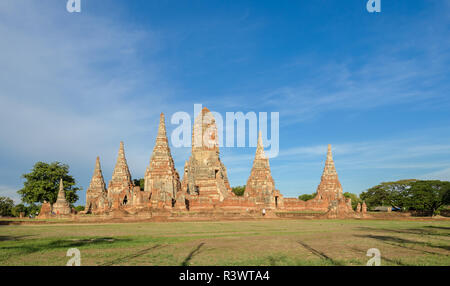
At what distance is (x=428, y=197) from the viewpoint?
1677 inches

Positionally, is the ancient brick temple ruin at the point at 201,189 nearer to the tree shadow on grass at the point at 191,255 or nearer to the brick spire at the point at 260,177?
the brick spire at the point at 260,177

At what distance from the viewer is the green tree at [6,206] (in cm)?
6200

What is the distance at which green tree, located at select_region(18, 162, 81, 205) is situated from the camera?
4975cm

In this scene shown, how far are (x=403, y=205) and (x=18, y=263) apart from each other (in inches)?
1917

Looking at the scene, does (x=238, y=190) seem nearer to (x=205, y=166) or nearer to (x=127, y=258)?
(x=205, y=166)

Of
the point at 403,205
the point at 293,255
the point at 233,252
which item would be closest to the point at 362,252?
the point at 293,255

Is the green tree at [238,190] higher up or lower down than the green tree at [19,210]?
higher up

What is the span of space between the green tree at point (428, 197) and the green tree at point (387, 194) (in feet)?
13.1

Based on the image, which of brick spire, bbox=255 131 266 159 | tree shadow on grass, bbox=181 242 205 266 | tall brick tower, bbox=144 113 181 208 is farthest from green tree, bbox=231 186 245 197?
tree shadow on grass, bbox=181 242 205 266

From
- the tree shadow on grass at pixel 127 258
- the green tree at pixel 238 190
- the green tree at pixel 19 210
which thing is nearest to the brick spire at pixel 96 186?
the green tree at pixel 19 210

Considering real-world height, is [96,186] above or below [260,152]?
below

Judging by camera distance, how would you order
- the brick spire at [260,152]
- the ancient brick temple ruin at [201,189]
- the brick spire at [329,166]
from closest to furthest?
the ancient brick temple ruin at [201,189]
the brick spire at [260,152]
the brick spire at [329,166]

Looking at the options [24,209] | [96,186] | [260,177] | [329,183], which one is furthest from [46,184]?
[329,183]

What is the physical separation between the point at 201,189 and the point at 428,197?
2762 centimetres
